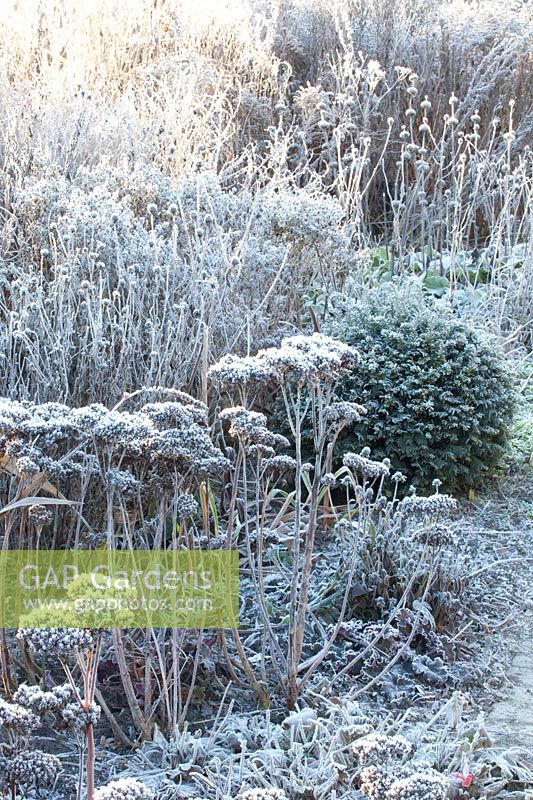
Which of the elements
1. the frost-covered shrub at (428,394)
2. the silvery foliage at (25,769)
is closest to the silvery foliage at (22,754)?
the silvery foliage at (25,769)

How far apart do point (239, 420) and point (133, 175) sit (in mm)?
2862

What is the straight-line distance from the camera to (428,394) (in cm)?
424

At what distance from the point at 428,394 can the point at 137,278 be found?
1350 mm

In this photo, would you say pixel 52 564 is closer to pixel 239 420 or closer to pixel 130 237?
pixel 239 420

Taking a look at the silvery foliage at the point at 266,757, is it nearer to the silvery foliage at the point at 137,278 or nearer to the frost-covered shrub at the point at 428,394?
the silvery foliage at the point at 137,278

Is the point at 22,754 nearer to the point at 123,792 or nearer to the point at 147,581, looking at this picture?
the point at 123,792

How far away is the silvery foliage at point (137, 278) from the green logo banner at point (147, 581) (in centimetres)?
77

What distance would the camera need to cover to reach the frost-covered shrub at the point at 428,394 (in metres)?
4.18

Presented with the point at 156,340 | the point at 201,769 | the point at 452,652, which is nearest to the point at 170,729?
the point at 201,769

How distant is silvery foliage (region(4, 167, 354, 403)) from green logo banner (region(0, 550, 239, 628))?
2.54ft

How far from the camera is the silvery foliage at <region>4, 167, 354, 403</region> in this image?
3668mm

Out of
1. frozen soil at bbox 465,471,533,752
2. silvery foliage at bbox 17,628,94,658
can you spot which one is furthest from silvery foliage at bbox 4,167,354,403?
silvery foliage at bbox 17,628,94,658

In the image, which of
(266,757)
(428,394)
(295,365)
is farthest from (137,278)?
(266,757)

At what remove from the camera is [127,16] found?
8016 mm
